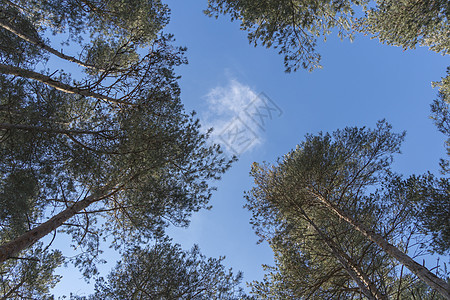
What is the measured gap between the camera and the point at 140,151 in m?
6.00

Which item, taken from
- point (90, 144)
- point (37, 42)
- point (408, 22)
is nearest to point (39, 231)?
point (90, 144)

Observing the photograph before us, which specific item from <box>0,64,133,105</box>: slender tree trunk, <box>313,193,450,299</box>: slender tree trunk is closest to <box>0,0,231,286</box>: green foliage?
<box>0,64,133,105</box>: slender tree trunk

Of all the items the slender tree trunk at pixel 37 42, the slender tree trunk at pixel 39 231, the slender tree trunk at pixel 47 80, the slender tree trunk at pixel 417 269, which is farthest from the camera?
the slender tree trunk at pixel 37 42

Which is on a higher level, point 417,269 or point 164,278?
point 164,278

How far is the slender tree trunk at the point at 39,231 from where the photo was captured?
400cm

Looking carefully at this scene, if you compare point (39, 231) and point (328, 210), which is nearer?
point (39, 231)

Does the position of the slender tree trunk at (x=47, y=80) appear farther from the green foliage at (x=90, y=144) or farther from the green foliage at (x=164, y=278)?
the green foliage at (x=164, y=278)

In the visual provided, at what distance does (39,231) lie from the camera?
479cm

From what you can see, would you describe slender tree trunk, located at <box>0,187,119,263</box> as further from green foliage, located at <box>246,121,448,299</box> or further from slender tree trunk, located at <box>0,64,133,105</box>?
green foliage, located at <box>246,121,448,299</box>

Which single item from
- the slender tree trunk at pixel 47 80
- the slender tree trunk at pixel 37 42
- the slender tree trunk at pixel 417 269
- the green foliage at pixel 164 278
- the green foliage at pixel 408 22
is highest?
the slender tree trunk at pixel 37 42

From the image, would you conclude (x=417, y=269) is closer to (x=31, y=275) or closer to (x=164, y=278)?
(x=164, y=278)

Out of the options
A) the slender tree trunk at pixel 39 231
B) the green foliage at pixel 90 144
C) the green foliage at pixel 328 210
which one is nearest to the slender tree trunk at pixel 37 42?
the green foliage at pixel 90 144

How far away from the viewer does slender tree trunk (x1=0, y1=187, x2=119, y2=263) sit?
4000 millimetres

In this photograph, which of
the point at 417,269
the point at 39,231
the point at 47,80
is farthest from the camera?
the point at 47,80
